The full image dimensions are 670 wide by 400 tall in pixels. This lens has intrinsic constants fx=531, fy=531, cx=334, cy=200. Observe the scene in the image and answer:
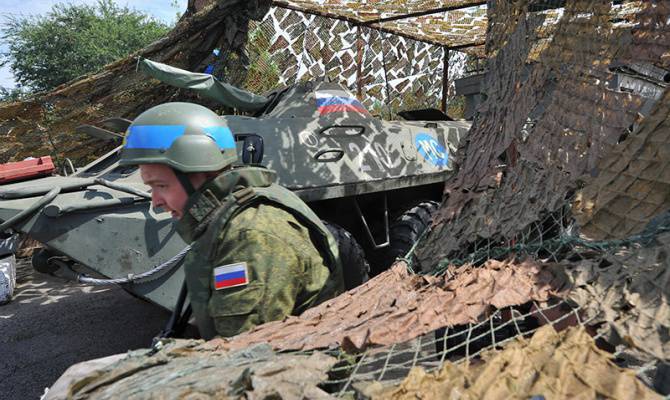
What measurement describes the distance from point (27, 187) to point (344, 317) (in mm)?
2764

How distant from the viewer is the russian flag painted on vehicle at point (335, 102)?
4.59m

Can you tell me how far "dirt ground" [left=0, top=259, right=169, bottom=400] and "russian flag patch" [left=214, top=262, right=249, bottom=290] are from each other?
8.33 feet

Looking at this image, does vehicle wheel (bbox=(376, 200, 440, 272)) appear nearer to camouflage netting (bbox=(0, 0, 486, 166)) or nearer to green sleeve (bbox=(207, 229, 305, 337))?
camouflage netting (bbox=(0, 0, 486, 166))

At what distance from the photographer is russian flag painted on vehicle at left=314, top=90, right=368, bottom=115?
15.1 feet

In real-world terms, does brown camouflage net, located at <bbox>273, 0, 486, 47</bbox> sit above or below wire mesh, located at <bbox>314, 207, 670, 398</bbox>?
above

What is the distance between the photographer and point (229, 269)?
1.65m

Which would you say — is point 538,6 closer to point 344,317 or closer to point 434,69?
point 344,317

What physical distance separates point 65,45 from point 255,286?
21.7m

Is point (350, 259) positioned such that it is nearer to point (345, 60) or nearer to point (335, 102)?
point (335, 102)

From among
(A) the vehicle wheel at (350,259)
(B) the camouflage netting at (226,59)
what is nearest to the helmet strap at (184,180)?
(A) the vehicle wheel at (350,259)

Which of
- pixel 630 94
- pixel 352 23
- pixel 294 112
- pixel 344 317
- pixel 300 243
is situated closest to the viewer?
pixel 344 317

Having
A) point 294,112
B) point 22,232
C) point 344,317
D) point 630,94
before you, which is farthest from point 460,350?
point 294,112

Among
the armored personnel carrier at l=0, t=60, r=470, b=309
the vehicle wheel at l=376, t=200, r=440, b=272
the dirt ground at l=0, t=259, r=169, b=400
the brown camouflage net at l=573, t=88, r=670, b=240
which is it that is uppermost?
the brown camouflage net at l=573, t=88, r=670, b=240

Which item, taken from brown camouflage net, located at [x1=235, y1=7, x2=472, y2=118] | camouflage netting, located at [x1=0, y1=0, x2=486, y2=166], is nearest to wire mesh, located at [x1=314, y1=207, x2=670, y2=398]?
camouflage netting, located at [x1=0, y1=0, x2=486, y2=166]
